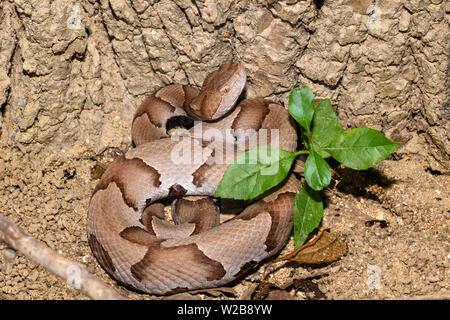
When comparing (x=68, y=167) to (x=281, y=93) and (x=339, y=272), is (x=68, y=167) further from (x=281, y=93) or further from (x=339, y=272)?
(x=339, y=272)

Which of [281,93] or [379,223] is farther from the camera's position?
[281,93]

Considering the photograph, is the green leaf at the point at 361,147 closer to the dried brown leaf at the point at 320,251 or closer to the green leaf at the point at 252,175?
the green leaf at the point at 252,175

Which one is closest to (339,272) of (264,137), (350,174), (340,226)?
(340,226)

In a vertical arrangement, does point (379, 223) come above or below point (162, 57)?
below

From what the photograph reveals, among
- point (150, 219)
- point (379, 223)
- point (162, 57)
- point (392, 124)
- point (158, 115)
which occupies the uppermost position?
point (162, 57)

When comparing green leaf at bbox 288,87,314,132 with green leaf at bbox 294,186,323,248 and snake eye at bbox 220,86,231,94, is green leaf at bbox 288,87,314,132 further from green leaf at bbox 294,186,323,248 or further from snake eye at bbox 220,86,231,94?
snake eye at bbox 220,86,231,94

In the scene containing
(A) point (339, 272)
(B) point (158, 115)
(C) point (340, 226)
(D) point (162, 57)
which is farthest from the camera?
(B) point (158, 115)

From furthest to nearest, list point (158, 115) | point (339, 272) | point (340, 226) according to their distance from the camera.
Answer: point (158, 115)
point (340, 226)
point (339, 272)
